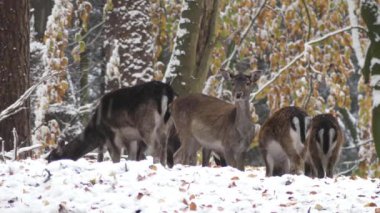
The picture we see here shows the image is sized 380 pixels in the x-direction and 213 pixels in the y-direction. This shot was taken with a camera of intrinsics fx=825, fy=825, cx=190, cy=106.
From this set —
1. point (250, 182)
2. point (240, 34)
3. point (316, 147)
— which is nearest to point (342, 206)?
point (250, 182)

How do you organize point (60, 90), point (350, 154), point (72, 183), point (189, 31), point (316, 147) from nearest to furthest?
point (72, 183) < point (316, 147) < point (189, 31) < point (60, 90) < point (350, 154)

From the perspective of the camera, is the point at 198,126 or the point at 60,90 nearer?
the point at 198,126

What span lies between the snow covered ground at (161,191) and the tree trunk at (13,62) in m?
2.09

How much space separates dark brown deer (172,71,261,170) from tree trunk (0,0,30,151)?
79.4 inches

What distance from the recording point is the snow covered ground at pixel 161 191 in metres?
6.77

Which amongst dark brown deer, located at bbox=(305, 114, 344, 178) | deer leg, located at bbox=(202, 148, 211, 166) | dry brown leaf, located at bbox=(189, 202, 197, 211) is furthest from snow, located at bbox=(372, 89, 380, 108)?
deer leg, located at bbox=(202, 148, 211, 166)

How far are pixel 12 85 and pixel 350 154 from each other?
66.7ft

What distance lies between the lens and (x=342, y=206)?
22.3 feet

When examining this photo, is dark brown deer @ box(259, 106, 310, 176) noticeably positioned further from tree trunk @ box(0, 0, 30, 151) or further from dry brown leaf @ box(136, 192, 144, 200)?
dry brown leaf @ box(136, 192, 144, 200)

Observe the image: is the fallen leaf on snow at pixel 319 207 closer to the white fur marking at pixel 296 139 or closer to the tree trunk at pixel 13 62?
the white fur marking at pixel 296 139

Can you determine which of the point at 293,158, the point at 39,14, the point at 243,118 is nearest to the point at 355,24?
the point at 243,118

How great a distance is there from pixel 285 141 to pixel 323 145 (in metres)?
0.58

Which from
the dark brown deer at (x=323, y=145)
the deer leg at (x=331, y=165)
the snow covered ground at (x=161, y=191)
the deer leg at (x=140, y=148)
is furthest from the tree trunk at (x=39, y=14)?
the snow covered ground at (x=161, y=191)

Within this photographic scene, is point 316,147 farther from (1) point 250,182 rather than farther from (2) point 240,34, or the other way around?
(2) point 240,34
